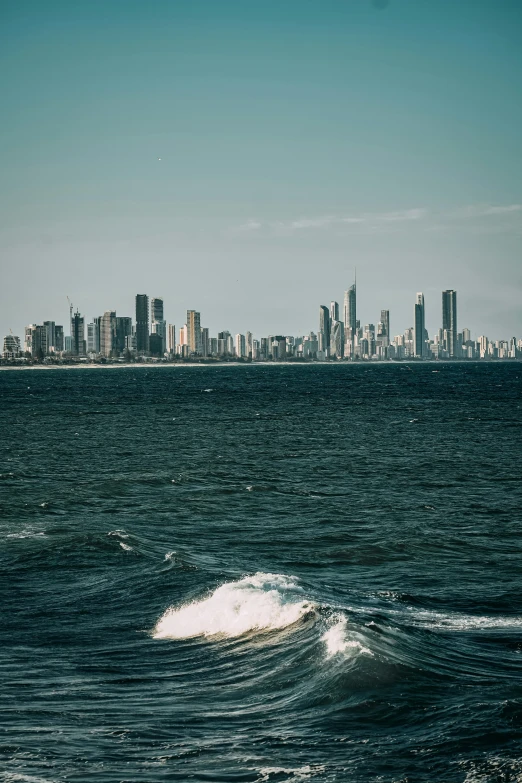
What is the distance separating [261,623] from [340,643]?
4084mm

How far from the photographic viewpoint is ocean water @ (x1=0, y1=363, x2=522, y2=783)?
20.8 meters

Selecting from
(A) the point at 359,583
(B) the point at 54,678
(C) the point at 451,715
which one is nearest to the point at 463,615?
(A) the point at 359,583

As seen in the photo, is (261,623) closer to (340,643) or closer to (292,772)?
(340,643)

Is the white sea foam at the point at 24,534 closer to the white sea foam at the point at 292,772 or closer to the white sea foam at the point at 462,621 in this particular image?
the white sea foam at the point at 462,621

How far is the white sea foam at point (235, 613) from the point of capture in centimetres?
3078

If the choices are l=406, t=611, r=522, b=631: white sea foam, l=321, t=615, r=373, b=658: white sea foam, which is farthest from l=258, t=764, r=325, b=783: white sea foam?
l=406, t=611, r=522, b=631: white sea foam

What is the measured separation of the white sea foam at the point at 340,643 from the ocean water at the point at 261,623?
0.12 meters

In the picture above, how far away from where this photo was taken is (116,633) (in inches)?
1181

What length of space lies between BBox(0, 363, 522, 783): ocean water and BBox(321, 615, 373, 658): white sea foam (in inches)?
4.6

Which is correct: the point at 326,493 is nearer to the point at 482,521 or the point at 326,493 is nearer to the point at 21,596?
the point at 482,521

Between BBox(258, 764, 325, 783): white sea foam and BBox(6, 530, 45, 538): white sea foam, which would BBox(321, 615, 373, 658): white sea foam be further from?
BBox(6, 530, 45, 538): white sea foam

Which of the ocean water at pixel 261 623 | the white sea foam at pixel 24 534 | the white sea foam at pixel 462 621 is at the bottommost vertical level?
the white sea foam at pixel 462 621

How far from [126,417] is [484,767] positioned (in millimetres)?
112975

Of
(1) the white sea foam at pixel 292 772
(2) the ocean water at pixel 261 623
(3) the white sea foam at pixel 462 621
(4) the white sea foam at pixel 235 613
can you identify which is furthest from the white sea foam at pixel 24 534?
(1) the white sea foam at pixel 292 772
